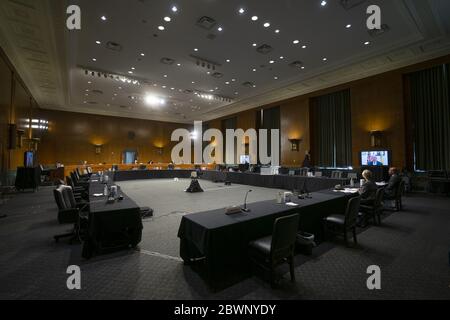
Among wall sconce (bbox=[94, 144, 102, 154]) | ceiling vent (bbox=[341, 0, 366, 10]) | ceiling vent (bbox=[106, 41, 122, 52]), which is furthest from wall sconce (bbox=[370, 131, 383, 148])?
wall sconce (bbox=[94, 144, 102, 154])

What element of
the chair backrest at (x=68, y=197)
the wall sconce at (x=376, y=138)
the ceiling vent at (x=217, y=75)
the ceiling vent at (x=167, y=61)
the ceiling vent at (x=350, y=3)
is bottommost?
the chair backrest at (x=68, y=197)

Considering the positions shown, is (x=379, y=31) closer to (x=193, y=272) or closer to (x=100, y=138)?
(x=193, y=272)

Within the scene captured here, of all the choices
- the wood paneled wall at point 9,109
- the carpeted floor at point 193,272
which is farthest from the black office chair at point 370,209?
the wood paneled wall at point 9,109

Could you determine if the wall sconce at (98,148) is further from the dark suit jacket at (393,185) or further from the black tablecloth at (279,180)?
the dark suit jacket at (393,185)

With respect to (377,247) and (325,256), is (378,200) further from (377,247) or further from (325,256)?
(325,256)

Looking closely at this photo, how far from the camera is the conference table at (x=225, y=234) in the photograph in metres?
2.14

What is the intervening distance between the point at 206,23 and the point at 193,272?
5.91 metres

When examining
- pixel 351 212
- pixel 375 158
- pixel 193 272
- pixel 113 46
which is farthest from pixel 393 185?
pixel 113 46

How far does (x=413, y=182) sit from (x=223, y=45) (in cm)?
856

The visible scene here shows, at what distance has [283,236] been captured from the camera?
2.16 meters

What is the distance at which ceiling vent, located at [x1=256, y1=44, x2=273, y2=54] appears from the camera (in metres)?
6.96

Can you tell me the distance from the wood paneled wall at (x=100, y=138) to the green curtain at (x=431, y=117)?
16.7m

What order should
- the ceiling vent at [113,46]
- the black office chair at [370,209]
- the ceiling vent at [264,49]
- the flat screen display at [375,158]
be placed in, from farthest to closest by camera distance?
the flat screen display at [375,158]
the ceiling vent at [264,49]
the ceiling vent at [113,46]
the black office chair at [370,209]
